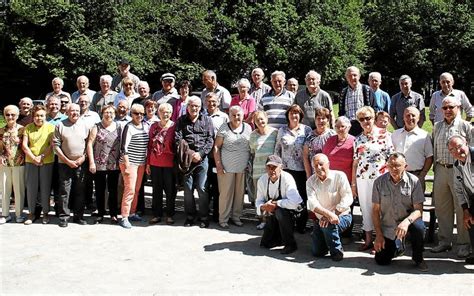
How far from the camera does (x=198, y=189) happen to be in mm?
7422

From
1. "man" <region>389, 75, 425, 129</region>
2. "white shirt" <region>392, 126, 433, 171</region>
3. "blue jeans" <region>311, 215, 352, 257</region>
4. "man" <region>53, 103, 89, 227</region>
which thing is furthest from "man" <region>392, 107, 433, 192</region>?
"man" <region>53, 103, 89, 227</region>

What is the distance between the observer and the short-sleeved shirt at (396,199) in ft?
18.2

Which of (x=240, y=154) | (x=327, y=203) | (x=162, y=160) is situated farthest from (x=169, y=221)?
(x=327, y=203)

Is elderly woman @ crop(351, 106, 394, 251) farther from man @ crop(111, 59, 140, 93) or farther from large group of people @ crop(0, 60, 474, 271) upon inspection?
man @ crop(111, 59, 140, 93)

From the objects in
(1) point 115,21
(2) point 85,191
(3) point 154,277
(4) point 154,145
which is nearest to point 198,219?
(4) point 154,145

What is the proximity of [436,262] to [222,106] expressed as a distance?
4.16 metres

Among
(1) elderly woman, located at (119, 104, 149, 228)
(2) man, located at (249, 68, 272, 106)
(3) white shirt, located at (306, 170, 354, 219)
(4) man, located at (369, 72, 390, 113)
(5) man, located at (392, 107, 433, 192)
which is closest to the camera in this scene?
(3) white shirt, located at (306, 170, 354, 219)

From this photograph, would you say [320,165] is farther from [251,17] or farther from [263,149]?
[251,17]

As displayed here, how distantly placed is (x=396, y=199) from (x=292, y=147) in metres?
1.77

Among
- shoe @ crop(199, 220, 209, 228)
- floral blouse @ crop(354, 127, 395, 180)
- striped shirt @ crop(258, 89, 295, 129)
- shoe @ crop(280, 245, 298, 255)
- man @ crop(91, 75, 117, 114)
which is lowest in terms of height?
shoe @ crop(280, 245, 298, 255)

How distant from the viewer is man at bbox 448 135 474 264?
5469 mm

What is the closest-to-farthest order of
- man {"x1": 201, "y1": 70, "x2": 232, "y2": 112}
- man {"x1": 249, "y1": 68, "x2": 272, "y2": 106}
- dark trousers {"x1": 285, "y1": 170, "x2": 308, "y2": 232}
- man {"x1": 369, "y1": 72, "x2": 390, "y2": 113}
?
dark trousers {"x1": 285, "y1": 170, "x2": 308, "y2": 232} < man {"x1": 369, "y1": 72, "x2": 390, "y2": 113} < man {"x1": 201, "y1": 70, "x2": 232, "y2": 112} < man {"x1": 249, "y1": 68, "x2": 272, "y2": 106}

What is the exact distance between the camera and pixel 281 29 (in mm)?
36969

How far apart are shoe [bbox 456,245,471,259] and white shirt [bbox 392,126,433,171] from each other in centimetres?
104
